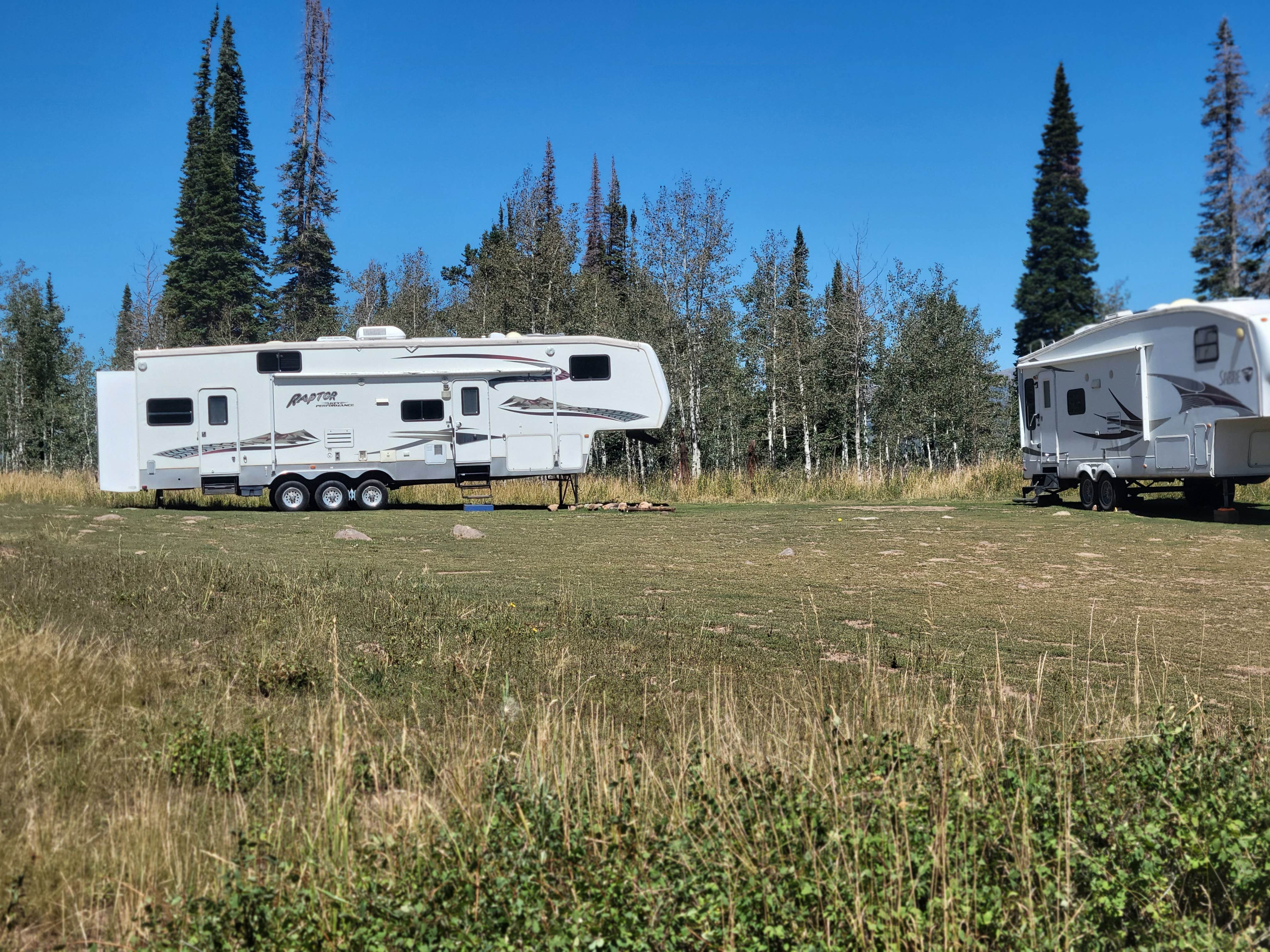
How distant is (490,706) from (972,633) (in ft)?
13.6

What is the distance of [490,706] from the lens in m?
5.55

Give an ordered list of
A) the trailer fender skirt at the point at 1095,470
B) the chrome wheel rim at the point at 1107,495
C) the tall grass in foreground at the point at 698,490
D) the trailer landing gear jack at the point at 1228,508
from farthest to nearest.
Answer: the tall grass in foreground at the point at 698,490 < the chrome wheel rim at the point at 1107,495 < the trailer fender skirt at the point at 1095,470 < the trailer landing gear jack at the point at 1228,508

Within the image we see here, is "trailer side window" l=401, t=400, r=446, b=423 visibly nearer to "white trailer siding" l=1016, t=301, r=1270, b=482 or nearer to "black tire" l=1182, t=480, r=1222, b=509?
"white trailer siding" l=1016, t=301, r=1270, b=482

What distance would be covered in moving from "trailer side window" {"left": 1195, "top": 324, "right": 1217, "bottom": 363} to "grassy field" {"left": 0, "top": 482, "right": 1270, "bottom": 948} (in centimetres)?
869

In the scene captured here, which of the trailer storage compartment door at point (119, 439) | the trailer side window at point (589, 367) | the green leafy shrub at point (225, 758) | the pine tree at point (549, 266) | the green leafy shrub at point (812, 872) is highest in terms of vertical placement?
the pine tree at point (549, 266)

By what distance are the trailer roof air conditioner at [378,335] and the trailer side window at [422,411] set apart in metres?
1.33

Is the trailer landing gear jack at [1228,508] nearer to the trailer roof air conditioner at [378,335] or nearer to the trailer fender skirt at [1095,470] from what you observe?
the trailer fender skirt at [1095,470]

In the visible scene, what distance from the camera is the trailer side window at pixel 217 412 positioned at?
20484 millimetres

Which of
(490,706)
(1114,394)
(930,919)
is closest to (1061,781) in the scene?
(930,919)

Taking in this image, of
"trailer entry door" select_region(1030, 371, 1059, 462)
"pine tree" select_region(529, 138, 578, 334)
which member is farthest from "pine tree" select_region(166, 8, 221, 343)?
"trailer entry door" select_region(1030, 371, 1059, 462)

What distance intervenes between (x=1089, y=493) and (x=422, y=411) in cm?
1301

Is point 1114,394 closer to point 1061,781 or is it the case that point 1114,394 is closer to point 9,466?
point 1061,781

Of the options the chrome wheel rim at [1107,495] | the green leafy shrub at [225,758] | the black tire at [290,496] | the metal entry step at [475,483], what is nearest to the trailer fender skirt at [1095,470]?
the chrome wheel rim at [1107,495]

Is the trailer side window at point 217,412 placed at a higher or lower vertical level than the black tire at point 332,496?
higher
